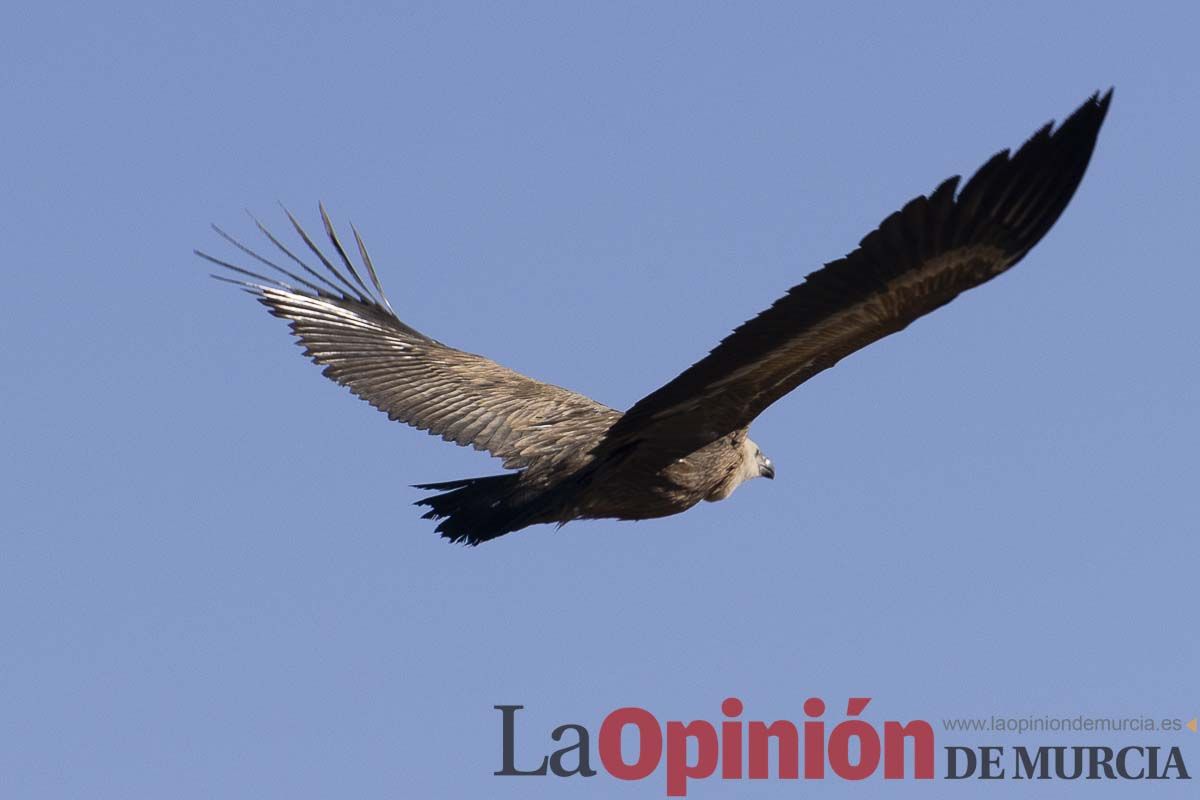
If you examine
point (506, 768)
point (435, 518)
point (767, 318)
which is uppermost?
point (767, 318)

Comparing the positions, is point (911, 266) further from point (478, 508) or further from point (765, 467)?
point (765, 467)

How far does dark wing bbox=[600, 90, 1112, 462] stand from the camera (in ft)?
25.7

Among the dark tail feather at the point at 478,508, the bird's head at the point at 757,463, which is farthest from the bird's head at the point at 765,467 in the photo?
the dark tail feather at the point at 478,508

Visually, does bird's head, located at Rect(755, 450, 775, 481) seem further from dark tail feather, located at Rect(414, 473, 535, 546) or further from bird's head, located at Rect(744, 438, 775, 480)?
dark tail feather, located at Rect(414, 473, 535, 546)

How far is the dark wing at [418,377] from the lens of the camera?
11.2 meters

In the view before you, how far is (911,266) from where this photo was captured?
8250 mm

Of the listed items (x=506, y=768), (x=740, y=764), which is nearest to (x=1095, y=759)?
(x=740, y=764)

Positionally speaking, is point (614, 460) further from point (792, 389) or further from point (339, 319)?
point (339, 319)

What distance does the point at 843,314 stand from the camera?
334 inches

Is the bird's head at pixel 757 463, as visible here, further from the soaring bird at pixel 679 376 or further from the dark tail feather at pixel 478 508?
the dark tail feather at pixel 478 508

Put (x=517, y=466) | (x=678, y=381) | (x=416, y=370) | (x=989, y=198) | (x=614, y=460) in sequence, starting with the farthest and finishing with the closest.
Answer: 1. (x=416, y=370)
2. (x=517, y=466)
3. (x=614, y=460)
4. (x=678, y=381)
5. (x=989, y=198)

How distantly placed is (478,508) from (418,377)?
7.16 feet

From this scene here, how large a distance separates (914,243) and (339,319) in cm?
506

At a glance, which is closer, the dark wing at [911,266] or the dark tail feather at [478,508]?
the dark wing at [911,266]
